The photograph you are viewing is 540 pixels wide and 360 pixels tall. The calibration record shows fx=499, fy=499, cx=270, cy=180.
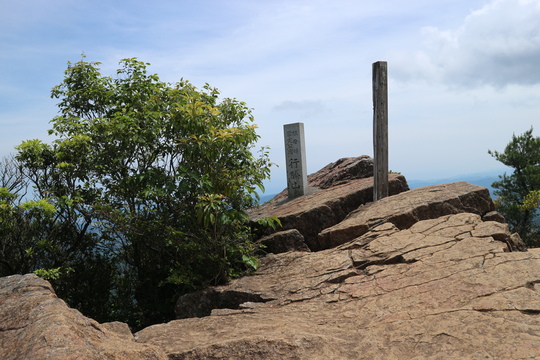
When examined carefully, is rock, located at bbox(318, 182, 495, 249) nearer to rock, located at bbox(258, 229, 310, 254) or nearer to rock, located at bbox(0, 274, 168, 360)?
rock, located at bbox(258, 229, 310, 254)

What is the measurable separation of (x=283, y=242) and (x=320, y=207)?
1297 mm

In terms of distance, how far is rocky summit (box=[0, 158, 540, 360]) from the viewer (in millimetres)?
4160

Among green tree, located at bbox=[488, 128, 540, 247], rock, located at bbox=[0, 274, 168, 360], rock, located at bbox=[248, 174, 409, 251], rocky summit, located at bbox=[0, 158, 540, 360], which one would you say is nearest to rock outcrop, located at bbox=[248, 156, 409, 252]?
rock, located at bbox=[248, 174, 409, 251]

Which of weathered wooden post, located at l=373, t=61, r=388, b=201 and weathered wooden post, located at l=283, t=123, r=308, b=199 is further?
weathered wooden post, located at l=283, t=123, r=308, b=199

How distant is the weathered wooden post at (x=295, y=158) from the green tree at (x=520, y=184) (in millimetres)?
12403

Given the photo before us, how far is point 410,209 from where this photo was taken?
9305 millimetres

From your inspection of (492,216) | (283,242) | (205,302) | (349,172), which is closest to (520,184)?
(349,172)

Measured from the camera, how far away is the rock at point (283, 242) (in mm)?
9703

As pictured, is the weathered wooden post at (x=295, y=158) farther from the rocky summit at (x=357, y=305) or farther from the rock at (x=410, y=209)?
the rocky summit at (x=357, y=305)

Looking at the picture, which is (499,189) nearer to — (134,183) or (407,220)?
(407,220)

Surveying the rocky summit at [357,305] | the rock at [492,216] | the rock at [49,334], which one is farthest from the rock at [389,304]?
the rock at [492,216]

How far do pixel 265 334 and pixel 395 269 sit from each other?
8.72 feet

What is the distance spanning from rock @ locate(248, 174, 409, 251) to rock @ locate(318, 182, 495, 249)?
362mm

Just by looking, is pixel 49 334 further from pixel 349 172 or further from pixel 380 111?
pixel 349 172
